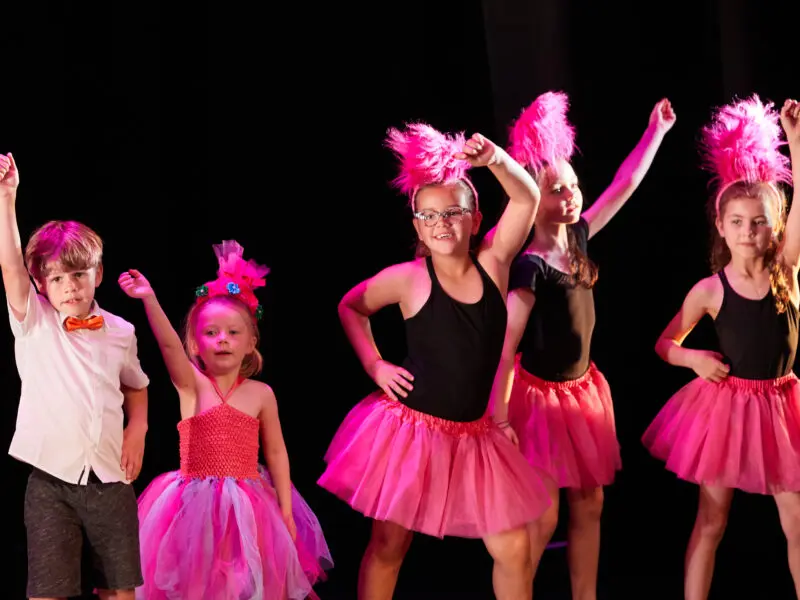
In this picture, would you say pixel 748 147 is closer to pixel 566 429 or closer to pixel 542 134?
pixel 542 134

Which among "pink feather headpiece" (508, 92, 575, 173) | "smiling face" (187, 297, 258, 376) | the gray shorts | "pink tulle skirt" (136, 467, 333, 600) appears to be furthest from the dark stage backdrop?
the gray shorts

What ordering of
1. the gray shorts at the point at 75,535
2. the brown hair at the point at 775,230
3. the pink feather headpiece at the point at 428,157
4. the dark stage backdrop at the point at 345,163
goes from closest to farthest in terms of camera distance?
the gray shorts at the point at 75,535, the pink feather headpiece at the point at 428,157, the brown hair at the point at 775,230, the dark stage backdrop at the point at 345,163

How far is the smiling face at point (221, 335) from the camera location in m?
3.38

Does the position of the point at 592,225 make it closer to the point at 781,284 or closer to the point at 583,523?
the point at 781,284

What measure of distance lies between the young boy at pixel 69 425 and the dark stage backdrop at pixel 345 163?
2.95 feet

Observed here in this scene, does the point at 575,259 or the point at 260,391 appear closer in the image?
the point at 260,391

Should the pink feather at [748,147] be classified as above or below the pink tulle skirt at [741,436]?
above

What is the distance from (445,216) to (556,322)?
24.8 inches

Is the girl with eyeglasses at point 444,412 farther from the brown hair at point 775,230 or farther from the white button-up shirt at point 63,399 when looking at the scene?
the brown hair at point 775,230

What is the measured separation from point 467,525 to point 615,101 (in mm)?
2052

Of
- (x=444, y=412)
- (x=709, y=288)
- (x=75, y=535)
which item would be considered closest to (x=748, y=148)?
(x=709, y=288)

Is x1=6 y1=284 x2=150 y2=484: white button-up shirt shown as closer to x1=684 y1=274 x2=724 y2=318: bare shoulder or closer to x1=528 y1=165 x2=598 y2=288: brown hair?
x1=528 y1=165 x2=598 y2=288: brown hair

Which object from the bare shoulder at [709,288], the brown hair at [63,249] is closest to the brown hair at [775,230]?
the bare shoulder at [709,288]

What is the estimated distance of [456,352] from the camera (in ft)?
10.9
